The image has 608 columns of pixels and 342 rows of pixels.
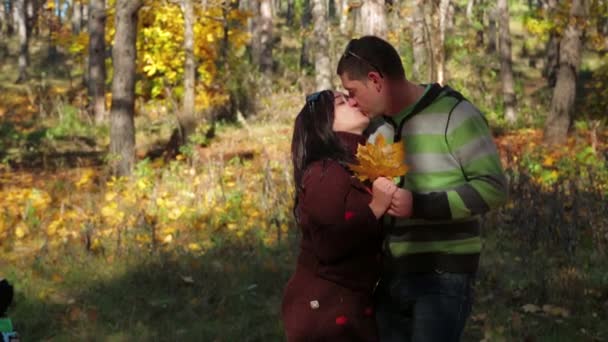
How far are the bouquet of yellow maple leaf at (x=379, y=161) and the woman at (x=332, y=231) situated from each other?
10 centimetres

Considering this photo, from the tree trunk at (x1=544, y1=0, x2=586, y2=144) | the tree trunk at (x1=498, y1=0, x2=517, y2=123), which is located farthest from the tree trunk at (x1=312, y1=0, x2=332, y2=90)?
the tree trunk at (x1=544, y1=0, x2=586, y2=144)

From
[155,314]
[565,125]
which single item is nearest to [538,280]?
[155,314]

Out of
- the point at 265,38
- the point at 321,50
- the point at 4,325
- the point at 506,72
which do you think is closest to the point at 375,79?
the point at 4,325

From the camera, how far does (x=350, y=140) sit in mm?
3088

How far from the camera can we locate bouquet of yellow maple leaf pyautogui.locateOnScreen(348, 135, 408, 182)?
2.82m

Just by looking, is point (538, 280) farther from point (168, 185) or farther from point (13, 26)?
point (13, 26)

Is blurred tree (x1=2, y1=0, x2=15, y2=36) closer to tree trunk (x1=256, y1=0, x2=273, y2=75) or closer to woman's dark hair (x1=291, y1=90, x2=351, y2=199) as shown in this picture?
tree trunk (x1=256, y1=0, x2=273, y2=75)

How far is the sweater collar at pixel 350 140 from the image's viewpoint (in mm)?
3062

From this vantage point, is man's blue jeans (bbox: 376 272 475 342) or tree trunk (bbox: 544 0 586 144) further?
tree trunk (bbox: 544 0 586 144)

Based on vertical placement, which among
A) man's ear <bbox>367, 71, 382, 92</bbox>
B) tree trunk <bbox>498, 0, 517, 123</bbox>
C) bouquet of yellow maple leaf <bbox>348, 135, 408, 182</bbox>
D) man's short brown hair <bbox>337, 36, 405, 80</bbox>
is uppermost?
man's short brown hair <bbox>337, 36, 405, 80</bbox>

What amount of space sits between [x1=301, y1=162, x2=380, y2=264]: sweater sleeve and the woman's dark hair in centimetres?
5

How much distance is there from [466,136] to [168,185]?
26.2 feet

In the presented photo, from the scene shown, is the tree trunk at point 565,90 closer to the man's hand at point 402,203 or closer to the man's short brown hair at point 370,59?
the man's short brown hair at point 370,59

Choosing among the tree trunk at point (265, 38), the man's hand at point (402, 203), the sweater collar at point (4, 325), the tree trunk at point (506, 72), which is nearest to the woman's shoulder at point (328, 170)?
the man's hand at point (402, 203)
